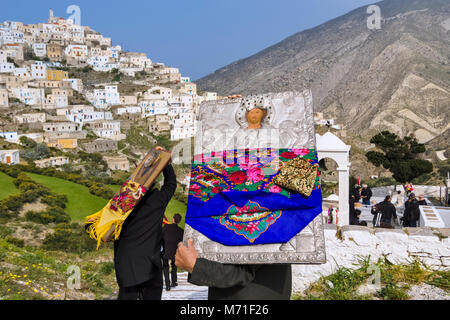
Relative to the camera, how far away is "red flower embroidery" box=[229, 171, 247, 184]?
226 cm

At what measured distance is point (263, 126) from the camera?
244 cm

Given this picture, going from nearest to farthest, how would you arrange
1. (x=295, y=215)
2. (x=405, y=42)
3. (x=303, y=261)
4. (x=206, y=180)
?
(x=303, y=261)
(x=295, y=215)
(x=206, y=180)
(x=405, y=42)

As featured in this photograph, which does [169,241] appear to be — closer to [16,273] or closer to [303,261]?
[16,273]

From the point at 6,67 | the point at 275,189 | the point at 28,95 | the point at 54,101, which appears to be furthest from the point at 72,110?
the point at 275,189

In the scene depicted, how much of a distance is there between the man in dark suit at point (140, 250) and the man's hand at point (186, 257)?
3.32ft

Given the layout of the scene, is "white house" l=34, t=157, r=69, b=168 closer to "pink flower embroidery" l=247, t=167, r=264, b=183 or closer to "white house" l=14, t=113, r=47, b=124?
"white house" l=14, t=113, r=47, b=124

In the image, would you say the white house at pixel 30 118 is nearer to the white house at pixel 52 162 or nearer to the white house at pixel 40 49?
the white house at pixel 52 162

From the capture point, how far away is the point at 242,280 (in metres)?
1.95

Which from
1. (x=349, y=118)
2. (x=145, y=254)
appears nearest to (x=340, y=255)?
(x=145, y=254)

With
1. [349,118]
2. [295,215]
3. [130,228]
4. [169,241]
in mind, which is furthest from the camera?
[349,118]

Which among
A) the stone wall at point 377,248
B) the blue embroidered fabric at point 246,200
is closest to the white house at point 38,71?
the stone wall at point 377,248

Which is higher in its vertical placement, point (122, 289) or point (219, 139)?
point (219, 139)
